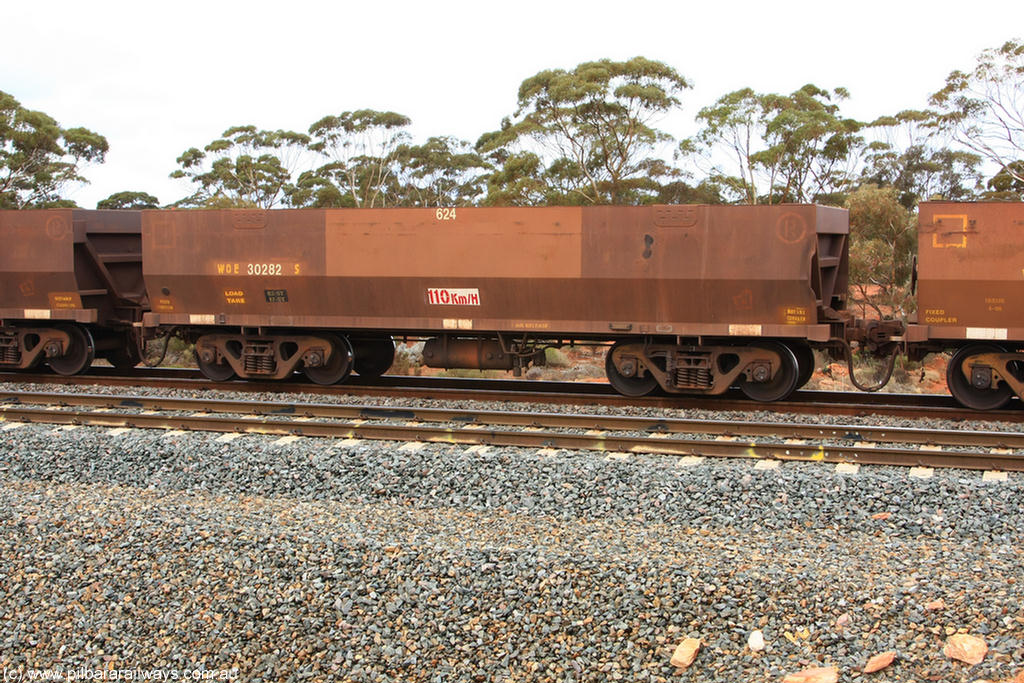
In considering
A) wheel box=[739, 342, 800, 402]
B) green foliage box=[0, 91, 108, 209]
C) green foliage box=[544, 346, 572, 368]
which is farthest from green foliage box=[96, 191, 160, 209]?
wheel box=[739, 342, 800, 402]

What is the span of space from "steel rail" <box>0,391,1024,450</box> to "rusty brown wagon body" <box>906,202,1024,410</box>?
1915mm

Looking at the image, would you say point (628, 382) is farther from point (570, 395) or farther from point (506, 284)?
point (506, 284)

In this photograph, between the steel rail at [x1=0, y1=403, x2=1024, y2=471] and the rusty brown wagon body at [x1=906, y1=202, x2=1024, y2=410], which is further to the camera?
the rusty brown wagon body at [x1=906, y1=202, x2=1024, y2=410]

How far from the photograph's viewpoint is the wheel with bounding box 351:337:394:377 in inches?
535

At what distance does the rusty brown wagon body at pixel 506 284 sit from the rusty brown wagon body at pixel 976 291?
1226mm

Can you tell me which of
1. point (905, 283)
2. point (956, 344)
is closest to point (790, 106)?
point (905, 283)

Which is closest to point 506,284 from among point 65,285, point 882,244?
point 65,285

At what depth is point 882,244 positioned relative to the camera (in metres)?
25.0

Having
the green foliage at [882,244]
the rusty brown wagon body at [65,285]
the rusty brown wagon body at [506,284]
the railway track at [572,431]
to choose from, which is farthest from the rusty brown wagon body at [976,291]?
the green foliage at [882,244]

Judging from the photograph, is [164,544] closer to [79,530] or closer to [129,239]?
[79,530]

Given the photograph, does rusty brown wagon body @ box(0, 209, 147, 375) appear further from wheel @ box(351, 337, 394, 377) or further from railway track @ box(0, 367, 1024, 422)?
wheel @ box(351, 337, 394, 377)

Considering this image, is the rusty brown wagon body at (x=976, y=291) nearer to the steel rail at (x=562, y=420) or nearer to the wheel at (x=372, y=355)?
the steel rail at (x=562, y=420)

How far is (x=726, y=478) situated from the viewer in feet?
24.1

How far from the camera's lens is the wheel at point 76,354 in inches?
565
